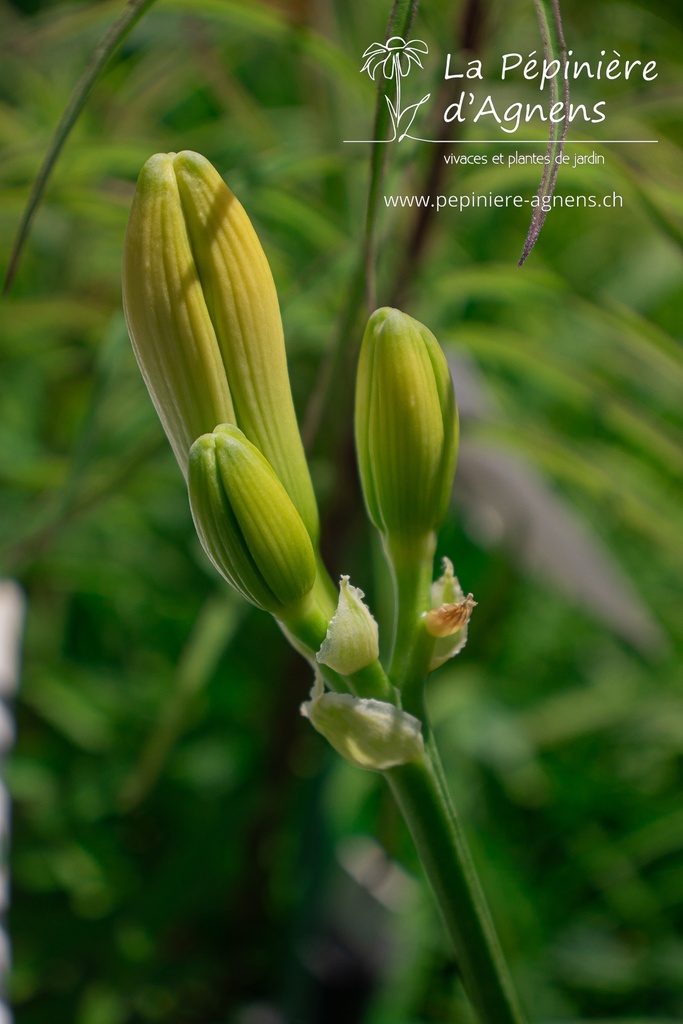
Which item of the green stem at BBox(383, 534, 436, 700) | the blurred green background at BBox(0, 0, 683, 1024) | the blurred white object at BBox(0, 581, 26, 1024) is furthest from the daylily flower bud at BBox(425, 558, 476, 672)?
the blurred white object at BBox(0, 581, 26, 1024)

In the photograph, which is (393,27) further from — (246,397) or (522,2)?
(522,2)

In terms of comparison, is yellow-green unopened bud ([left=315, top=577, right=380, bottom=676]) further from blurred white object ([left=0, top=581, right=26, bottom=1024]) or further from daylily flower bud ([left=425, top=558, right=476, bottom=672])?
blurred white object ([left=0, top=581, right=26, bottom=1024])

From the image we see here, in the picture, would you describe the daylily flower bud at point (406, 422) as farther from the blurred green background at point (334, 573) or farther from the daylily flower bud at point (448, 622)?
the blurred green background at point (334, 573)

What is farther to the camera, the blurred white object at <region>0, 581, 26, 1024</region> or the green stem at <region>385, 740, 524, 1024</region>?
the blurred white object at <region>0, 581, 26, 1024</region>

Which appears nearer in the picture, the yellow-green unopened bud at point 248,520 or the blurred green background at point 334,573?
the yellow-green unopened bud at point 248,520

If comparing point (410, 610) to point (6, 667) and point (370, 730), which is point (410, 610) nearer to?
point (370, 730)

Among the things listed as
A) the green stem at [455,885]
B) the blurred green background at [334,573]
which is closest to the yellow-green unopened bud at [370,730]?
the green stem at [455,885]

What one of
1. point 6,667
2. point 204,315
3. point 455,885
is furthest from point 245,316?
point 6,667
